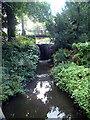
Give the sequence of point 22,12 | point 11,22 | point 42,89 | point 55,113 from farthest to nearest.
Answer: point 11,22 → point 22,12 → point 42,89 → point 55,113

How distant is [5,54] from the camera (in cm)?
454

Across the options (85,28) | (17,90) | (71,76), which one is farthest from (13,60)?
(85,28)

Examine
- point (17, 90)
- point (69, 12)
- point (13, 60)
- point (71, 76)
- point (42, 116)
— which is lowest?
point (42, 116)

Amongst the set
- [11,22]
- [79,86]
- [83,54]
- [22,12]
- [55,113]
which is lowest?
[55,113]

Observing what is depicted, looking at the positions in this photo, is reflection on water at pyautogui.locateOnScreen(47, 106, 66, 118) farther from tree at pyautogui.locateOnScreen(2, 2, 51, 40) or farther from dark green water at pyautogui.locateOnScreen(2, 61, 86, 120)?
tree at pyautogui.locateOnScreen(2, 2, 51, 40)

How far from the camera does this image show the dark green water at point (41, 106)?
237 centimetres

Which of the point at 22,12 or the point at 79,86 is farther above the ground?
the point at 22,12

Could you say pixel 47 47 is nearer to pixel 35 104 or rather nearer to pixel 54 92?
pixel 54 92

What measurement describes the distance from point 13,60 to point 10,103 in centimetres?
185

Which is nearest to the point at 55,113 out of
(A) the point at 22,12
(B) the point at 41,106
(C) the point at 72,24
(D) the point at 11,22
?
(B) the point at 41,106

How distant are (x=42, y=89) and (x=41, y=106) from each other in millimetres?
899

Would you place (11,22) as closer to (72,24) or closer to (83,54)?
(72,24)

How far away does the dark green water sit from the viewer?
7.79 feet

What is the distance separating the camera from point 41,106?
8.91 feet
